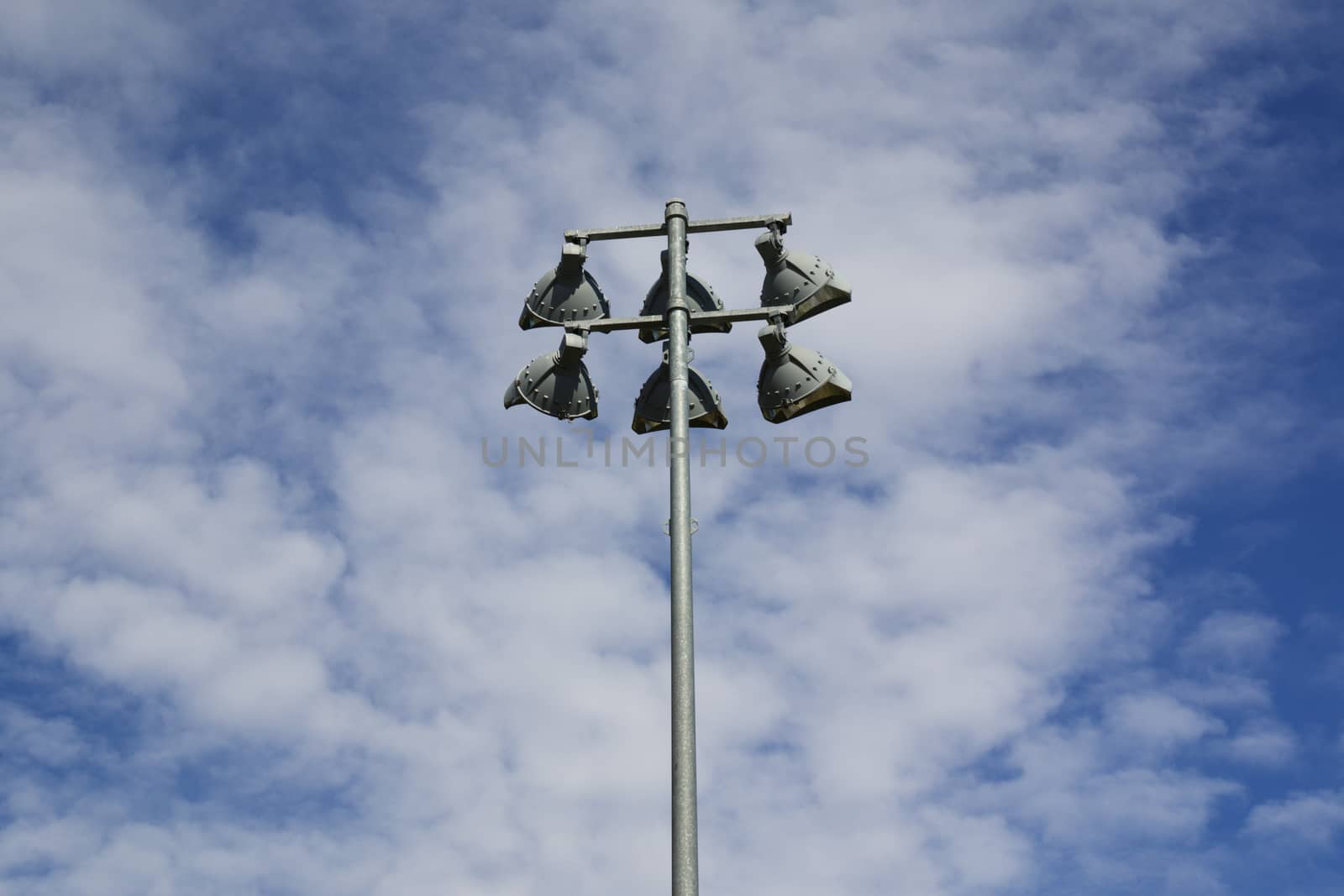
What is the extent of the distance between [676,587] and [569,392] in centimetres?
236

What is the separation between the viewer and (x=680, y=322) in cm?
978

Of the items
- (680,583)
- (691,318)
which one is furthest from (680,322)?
(680,583)

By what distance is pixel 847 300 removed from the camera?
34.9 feet

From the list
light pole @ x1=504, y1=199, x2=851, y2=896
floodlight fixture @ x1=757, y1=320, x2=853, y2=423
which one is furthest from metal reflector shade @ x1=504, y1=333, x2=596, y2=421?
floodlight fixture @ x1=757, y1=320, x2=853, y2=423

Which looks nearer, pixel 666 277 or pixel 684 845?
pixel 684 845

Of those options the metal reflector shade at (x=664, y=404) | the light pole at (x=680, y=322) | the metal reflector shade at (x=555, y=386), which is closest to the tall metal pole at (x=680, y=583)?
the light pole at (x=680, y=322)

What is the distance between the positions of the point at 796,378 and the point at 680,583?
2.16 meters

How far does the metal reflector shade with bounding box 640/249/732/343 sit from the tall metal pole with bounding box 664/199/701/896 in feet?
0.81

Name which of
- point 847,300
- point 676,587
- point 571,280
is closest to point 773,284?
point 847,300

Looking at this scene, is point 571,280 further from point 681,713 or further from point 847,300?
point 681,713

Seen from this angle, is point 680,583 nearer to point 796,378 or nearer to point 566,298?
point 796,378

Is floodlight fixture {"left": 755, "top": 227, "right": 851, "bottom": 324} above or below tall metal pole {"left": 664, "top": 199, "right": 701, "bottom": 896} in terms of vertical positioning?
above

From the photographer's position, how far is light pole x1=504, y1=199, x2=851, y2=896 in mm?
10117

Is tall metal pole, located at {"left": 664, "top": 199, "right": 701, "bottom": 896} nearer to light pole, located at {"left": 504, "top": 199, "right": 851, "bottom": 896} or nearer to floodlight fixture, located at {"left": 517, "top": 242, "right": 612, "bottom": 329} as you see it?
light pole, located at {"left": 504, "top": 199, "right": 851, "bottom": 896}
